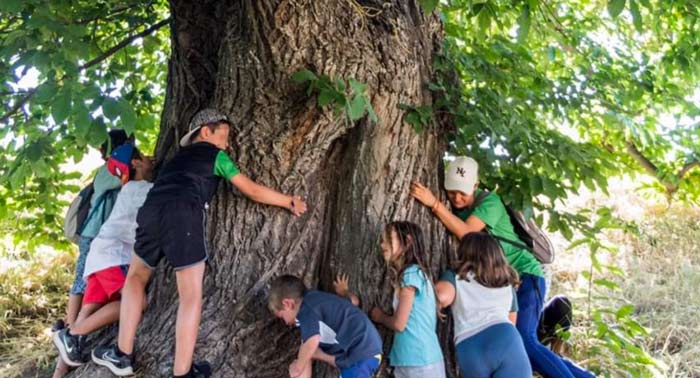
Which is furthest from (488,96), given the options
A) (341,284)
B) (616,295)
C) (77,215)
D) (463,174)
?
(616,295)

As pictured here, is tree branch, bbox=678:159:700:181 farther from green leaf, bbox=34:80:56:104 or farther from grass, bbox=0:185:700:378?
green leaf, bbox=34:80:56:104

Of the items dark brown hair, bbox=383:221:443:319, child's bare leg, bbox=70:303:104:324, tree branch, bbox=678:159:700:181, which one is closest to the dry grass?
tree branch, bbox=678:159:700:181

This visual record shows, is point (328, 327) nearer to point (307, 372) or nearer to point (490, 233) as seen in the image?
point (307, 372)

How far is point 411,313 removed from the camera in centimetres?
327

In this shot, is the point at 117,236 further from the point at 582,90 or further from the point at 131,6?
the point at 582,90

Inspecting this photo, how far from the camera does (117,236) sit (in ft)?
12.2

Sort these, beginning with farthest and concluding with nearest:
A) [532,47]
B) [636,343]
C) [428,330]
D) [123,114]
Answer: [532,47]
[636,343]
[428,330]
[123,114]

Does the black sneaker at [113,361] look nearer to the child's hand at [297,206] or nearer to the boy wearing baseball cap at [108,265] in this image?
the boy wearing baseball cap at [108,265]

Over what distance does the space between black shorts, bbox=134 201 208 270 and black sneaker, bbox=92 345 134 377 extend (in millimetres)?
623

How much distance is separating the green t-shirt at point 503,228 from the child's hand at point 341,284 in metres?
0.89

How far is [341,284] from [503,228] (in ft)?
3.61

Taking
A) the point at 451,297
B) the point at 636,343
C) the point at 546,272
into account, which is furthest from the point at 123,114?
the point at 636,343

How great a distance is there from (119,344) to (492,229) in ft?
7.42

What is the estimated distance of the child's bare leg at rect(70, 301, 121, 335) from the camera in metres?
3.55
